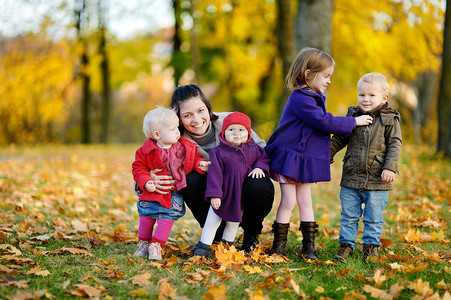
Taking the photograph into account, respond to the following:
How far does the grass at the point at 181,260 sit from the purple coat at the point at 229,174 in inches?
17.1

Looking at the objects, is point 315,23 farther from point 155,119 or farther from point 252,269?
point 252,269

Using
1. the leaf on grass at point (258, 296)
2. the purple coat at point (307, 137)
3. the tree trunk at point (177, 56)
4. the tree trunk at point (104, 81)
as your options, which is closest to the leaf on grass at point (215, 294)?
the leaf on grass at point (258, 296)

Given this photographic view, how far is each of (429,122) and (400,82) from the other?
348 cm

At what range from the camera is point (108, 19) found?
714 inches

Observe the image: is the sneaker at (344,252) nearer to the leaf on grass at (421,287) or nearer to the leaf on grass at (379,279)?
the leaf on grass at (379,279)

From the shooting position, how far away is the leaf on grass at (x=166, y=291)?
2674 mm

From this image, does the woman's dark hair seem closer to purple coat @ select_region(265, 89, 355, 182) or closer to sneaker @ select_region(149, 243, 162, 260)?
purple coat @ select_region(265, 89, 355, 182)

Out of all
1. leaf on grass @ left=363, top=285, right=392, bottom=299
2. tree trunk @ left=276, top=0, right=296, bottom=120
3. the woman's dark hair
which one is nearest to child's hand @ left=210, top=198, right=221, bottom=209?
the woman's dark hair

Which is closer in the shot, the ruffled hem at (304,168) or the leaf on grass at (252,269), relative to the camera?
the leaf on grass at (252,269)

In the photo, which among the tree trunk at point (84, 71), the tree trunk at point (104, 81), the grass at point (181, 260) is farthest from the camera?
the tree trunk at point (104, 81)

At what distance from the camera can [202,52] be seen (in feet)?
67.1

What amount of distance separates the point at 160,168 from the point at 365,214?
1801 millimetres

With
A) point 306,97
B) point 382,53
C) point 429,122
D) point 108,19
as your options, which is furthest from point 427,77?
point 306,97

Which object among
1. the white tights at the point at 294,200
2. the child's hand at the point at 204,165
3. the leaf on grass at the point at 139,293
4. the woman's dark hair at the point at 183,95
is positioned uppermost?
the woman's dark hair at the point at 183,95
